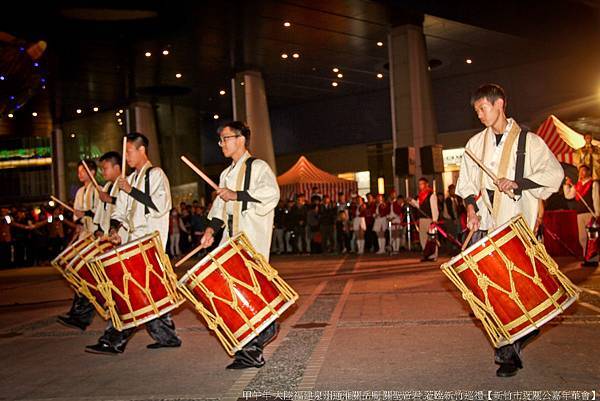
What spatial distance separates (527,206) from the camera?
14.9 feet

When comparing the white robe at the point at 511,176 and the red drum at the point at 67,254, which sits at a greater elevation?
the white robe at the point at 511,176

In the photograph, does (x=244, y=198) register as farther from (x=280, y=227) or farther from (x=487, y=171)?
(x=280, y=227)

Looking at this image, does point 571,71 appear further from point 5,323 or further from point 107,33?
point 5,323

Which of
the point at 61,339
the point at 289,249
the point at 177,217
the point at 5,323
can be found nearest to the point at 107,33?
the point at 177,217

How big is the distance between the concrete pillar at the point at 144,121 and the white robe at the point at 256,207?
26104 millimetres

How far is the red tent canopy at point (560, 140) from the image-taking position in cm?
1402

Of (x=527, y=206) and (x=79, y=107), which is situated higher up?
(x=79, y=107)

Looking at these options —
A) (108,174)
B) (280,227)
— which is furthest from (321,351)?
(280,227)

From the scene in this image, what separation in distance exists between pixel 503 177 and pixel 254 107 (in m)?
21.2

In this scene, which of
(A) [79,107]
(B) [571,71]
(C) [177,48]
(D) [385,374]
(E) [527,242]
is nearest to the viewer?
(E) [527,242]

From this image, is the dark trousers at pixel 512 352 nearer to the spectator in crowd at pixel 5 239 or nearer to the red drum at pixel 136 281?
the red drum at pixel 136 281

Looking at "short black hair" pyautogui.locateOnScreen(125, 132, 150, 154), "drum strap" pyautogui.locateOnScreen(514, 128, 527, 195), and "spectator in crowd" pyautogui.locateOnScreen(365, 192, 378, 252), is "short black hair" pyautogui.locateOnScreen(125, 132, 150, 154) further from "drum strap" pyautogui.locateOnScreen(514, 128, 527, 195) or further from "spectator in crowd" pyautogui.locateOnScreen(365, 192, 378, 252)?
"spectator in crowd" pyautogui.locateOnScreen(365, 192, 378, 252)

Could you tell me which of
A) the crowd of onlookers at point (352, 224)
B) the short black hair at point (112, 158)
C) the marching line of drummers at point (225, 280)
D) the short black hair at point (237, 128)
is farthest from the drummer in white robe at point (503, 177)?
the crowd of onlookers at point (352, 224)

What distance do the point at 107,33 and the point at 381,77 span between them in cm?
1236
